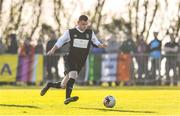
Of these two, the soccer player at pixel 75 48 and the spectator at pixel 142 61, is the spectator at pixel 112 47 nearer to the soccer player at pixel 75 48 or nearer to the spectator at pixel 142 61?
the spectator at pixel 142 61

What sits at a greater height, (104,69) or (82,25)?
(82,25)

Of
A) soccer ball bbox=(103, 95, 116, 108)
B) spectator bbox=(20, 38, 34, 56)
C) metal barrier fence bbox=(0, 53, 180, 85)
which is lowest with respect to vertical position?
soccer ball bbox=(103, 95, 116, 108)

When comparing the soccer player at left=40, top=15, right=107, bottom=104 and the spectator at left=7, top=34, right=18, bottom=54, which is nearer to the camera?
the soccer player at left=40, top=15, right=107, bottom=104

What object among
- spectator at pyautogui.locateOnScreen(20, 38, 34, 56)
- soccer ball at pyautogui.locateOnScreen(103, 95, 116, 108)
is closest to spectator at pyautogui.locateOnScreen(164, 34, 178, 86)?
spectator at pyautogui.locateOnScreen(20, 38, 34, 56)

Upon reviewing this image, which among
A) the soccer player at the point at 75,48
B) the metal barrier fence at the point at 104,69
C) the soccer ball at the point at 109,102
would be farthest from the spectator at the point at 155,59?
the soccer ball at the point at 109,102

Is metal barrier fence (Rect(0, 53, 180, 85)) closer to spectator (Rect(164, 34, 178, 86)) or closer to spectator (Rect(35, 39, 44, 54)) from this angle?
spectator (Rect(164, 34, 178, 86))

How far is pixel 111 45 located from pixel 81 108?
47.0ft

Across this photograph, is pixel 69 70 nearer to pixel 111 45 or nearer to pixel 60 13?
pixel 111 45

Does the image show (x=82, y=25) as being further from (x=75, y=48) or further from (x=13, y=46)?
(x=13, y=46)

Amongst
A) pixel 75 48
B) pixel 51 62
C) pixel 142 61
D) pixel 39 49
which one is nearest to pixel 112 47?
pixel 142 61

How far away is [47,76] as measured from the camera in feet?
96.4

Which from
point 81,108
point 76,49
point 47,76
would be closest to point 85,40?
point 76,49

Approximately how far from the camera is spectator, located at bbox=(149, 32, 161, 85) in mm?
29078

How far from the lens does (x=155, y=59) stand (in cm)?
2939
